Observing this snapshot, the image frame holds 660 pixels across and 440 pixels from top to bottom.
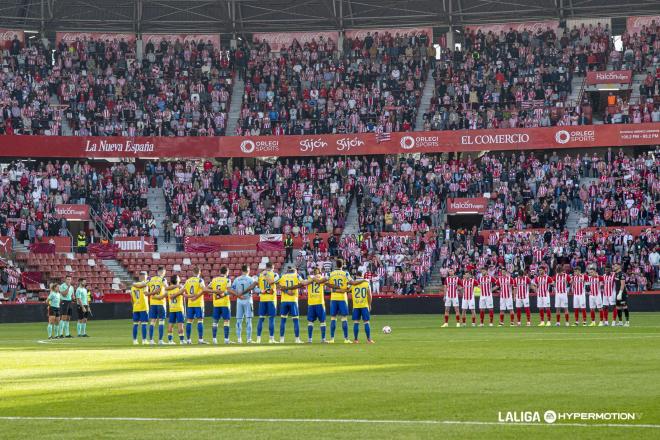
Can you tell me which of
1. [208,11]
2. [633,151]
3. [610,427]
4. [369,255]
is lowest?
[610,427]

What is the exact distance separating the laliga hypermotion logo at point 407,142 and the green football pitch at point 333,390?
39984 mm

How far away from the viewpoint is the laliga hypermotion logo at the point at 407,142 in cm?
7112

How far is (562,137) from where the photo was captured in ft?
228

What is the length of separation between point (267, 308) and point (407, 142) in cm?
3917

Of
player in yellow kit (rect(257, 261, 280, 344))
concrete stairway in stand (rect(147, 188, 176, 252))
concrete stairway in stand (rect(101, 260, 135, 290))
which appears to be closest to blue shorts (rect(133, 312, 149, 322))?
player in yellow kit (rect(257, 261, 280, 344))

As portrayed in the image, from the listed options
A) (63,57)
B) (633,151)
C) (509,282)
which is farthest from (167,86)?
(509,282)

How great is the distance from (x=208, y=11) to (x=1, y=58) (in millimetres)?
14392

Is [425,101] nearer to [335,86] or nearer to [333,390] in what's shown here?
[335,86]

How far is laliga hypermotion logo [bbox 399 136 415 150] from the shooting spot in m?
71.1

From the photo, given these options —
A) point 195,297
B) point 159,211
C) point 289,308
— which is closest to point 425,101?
point 159,211

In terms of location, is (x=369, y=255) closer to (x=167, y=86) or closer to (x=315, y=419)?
(x=167, y=86)

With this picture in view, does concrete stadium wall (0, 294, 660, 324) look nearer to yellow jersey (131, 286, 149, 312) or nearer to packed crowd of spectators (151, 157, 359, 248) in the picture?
packed crowd of spectators (151, 157, 359, 248)

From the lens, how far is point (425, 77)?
76.9m

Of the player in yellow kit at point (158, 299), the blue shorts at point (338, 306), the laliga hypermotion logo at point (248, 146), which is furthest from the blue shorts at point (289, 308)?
the laliga hypermotion logo at point (248, 146)
